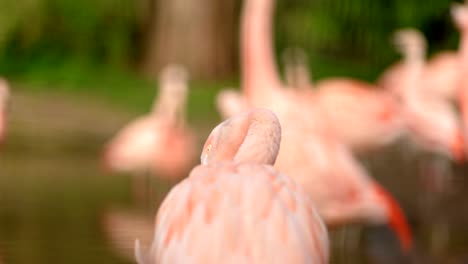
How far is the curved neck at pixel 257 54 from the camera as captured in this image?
21.7 feet

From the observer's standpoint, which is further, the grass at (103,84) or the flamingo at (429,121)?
the grass at (103,84)

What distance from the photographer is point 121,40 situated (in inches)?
511

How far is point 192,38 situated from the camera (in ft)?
42.3

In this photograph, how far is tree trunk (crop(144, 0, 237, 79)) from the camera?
42.0ft

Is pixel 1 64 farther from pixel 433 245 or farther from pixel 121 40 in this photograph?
pixel 433 245

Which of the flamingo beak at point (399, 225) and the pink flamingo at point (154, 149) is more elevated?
the flamingo beak at point (399, 225)

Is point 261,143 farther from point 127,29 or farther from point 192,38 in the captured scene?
point 127,29

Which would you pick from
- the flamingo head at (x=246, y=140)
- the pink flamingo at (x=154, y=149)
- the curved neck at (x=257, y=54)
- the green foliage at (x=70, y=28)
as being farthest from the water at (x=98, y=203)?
the green foliage at (x=70, y=28)

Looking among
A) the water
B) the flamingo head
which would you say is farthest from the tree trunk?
the flamingo head

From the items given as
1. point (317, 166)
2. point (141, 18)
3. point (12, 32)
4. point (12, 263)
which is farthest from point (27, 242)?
point (141, 18)

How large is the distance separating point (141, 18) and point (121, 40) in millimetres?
353

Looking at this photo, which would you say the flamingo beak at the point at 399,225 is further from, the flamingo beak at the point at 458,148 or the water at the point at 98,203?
the flamingo beak at the point at 458,148

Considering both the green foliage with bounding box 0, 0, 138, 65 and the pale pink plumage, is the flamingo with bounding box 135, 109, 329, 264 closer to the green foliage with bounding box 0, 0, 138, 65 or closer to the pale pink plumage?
the pale pink plumage

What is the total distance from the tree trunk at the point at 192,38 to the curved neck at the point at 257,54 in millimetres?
5436
